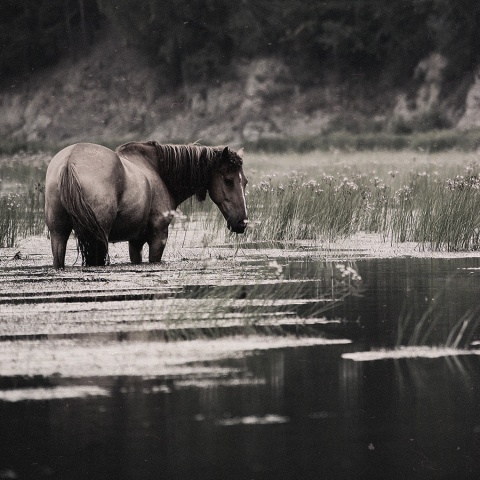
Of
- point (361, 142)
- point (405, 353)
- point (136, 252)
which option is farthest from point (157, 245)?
point (361, 142)

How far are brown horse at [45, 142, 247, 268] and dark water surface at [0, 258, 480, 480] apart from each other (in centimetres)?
342

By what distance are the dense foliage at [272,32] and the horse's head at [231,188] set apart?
1350 inches

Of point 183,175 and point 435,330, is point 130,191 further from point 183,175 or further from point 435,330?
point 435,330

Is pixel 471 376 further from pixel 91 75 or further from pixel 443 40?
pixel 91 75

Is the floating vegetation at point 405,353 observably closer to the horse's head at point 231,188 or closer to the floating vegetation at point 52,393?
the floating vegetation at point 52,393

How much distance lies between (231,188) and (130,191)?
1.02m

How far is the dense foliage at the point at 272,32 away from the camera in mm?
43656

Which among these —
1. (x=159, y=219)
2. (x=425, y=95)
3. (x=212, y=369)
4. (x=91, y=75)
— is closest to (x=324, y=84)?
(x=425, y=95)

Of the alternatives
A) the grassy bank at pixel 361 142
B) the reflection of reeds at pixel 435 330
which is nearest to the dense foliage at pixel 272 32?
the grassy bank at pixel 361 142

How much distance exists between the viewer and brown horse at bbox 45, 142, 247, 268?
8.58 metres

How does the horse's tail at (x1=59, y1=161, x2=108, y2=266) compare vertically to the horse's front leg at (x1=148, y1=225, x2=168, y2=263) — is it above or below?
above

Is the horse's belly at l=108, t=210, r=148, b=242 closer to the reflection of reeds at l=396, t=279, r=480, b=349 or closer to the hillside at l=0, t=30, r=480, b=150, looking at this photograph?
the reflection of reeds at l=396, t=279, r=480, b=349

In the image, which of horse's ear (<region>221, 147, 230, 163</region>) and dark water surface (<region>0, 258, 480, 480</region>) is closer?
dark water surface (<region>0, 258, 480, 480</region>)

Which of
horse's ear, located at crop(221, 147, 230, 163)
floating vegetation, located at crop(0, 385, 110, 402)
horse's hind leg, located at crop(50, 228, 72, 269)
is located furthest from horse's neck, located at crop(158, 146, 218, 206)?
floating vegetation, located at crop(0, 385, 110, 402)
